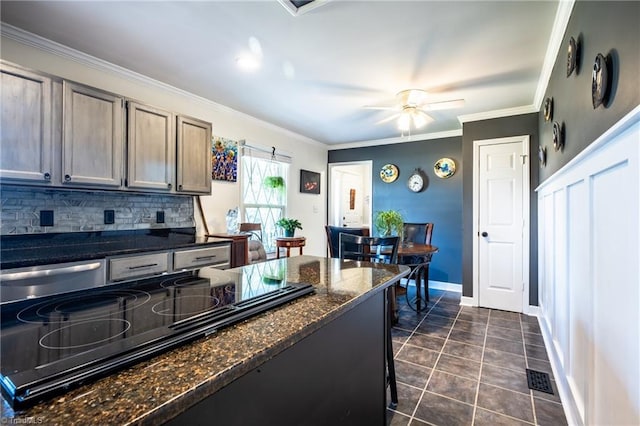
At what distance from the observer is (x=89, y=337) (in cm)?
64

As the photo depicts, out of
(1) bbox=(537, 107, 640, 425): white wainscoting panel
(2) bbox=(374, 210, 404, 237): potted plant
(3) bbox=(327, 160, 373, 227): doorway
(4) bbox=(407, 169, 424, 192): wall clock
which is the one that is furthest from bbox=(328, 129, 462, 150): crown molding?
(1) bbox=(537, 107, 640, 425): white wainscoting panel

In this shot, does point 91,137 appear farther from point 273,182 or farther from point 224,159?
point 273,182

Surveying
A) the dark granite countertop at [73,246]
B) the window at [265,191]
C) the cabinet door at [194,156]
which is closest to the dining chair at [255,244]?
the window at [265,191]

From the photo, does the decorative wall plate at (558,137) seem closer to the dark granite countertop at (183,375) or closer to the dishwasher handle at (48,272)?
the dark granite countertop at (183,375)

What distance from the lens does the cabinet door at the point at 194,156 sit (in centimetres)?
289

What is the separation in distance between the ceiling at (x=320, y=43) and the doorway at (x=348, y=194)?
2.61 meters

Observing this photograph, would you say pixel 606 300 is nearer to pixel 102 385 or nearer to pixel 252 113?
pixel 102 385

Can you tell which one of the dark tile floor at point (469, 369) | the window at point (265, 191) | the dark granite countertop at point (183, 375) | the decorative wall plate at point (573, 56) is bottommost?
the dark tile floor at point (469, 369)

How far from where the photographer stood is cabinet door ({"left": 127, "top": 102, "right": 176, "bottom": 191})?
251 centimetres

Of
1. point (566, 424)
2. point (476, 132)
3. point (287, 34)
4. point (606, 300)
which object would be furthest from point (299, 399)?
point (476, 132)

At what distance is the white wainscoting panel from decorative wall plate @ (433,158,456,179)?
2823 mm

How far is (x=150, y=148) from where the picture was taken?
8.67 ft

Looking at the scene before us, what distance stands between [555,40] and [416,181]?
113 inches

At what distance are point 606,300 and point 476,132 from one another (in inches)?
127
